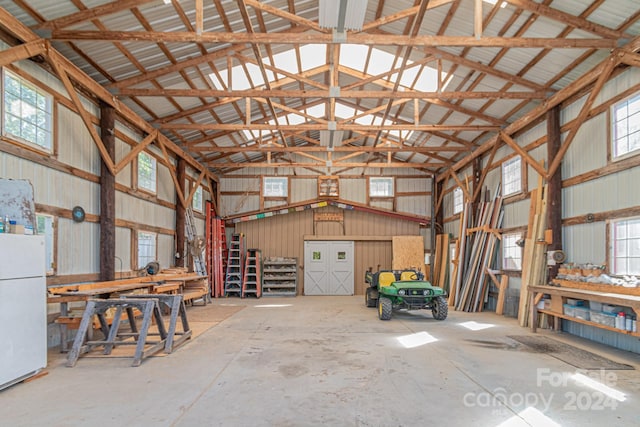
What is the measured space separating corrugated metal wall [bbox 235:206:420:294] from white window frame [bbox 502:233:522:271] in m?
6.00

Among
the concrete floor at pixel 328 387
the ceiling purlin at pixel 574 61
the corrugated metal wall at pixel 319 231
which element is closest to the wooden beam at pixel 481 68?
the ceiling purlin at pixel 574 61

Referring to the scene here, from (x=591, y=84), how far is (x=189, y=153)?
A: 11.8 m

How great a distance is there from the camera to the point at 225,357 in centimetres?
602

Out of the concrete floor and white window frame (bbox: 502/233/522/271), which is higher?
white window frame (bbox: 502/233/522/271)

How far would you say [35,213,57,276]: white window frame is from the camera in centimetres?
678

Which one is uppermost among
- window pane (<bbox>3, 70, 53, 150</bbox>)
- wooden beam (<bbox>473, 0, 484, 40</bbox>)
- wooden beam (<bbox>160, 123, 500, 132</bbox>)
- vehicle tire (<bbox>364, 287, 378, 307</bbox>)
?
wooden beam (<bbox>473, 0, 484, 40</bbox>)

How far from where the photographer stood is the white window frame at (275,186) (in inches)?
684

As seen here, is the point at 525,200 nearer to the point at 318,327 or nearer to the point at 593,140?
the point at 593,140

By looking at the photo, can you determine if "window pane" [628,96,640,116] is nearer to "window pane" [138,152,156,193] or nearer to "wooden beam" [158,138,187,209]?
"wooden beam" [158,138,187,209]

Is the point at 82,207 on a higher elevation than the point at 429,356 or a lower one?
higher

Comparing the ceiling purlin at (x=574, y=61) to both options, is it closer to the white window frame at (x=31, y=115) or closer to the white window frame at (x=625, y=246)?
the white window frame at (x=625, y=246)

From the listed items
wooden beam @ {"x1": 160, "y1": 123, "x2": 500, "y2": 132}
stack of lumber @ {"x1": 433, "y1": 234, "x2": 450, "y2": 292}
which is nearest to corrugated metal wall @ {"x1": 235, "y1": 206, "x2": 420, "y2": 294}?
stack of lumber @ {"x1": 433, "y1": 234, "x2": 450, "y2": 292}

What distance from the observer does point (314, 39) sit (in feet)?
21.4

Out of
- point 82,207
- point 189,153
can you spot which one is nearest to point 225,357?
point 82,207
